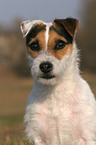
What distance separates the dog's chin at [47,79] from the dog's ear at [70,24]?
1093 millimetres

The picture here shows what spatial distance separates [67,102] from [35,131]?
93 cm

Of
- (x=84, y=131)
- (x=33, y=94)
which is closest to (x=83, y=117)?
(x=84, y=131)

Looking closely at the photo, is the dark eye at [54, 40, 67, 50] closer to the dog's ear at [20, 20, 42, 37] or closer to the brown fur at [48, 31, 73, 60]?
the brown fur at [48, 31, 73, 60]

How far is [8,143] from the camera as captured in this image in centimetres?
970

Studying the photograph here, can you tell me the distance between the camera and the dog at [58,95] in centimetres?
687

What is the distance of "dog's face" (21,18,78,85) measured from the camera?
21.5 feet

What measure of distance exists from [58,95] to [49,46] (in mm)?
1104

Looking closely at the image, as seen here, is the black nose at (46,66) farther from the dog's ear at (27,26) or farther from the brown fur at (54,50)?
the dog's ear at (27,26)

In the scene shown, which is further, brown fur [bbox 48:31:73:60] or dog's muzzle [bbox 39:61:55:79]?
brown fur [bbox 48:31:73:60]

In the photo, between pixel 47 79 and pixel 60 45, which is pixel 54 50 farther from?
pixel 47 79

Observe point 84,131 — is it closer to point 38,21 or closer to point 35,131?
point 35,131

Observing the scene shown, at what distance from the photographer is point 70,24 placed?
23.6ft

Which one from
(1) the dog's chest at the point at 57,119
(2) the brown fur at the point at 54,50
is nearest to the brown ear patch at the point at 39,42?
(2) the brown fur at the point at 54,50

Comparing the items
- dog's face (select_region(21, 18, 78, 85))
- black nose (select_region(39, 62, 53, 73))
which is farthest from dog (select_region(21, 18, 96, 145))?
black nose (select_region(39, 62, 53, 73))
